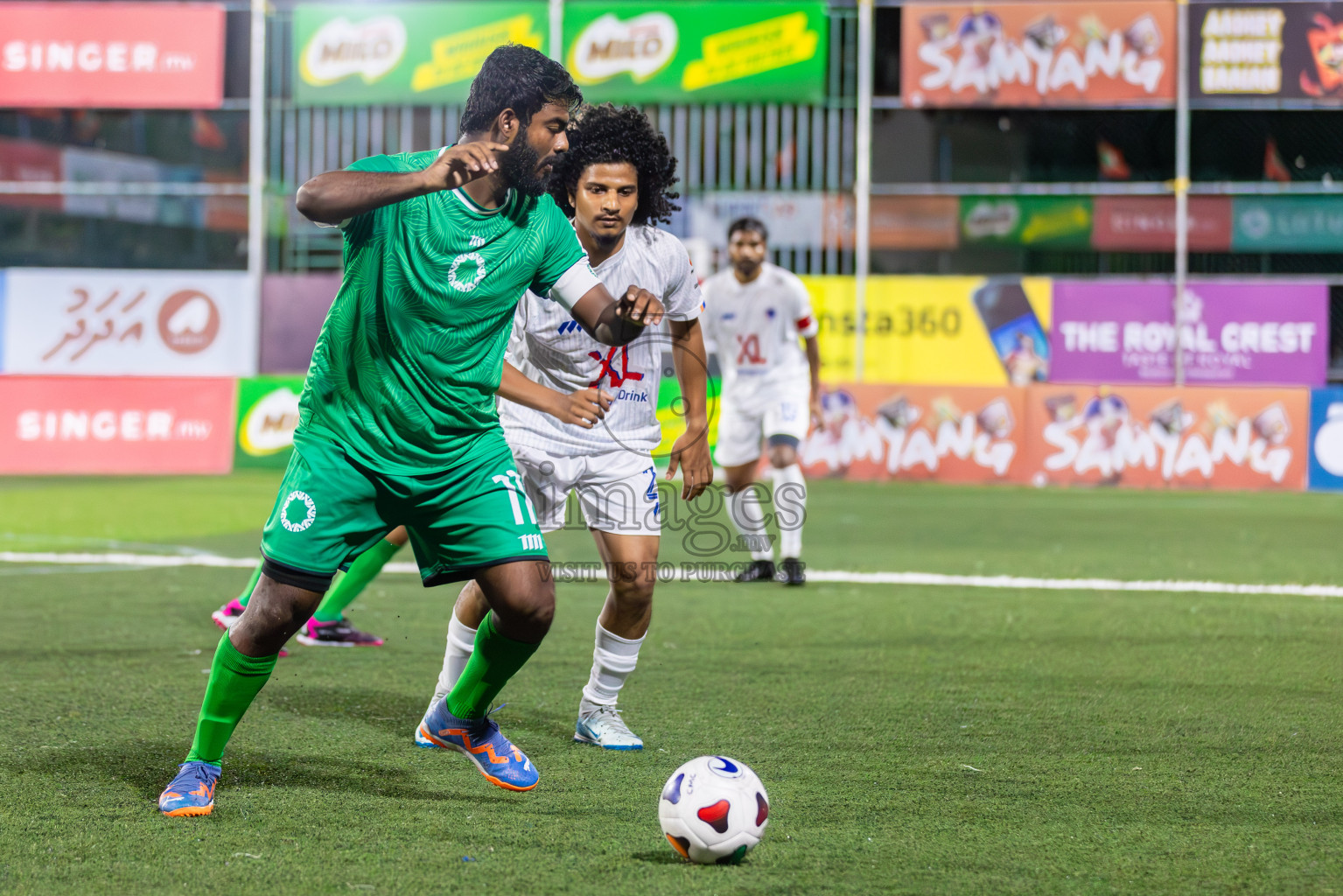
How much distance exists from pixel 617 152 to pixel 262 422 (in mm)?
13437

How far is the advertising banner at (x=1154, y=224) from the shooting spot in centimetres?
1856

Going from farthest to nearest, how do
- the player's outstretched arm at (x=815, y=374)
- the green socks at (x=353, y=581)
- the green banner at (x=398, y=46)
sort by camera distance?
the green banner at (x=398, y=46), the player's outstretched arm at (x=815, y=374), the green socks at (x=353, y=581)

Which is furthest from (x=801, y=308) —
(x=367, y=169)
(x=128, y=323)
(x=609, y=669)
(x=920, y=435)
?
(x=128, y=323)

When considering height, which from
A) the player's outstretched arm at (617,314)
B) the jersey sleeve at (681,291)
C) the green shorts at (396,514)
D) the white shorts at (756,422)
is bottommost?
the green shorts at (396,514)

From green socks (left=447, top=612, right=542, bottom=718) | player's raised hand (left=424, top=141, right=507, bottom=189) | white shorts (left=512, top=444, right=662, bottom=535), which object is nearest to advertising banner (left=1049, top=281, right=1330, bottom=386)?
white shorts (left=512, top=444, right=662, bottom=535)

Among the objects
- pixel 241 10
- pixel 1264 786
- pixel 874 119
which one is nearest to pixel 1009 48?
pixel 874 119

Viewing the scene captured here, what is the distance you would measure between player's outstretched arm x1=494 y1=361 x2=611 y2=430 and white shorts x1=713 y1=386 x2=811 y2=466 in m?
4.77

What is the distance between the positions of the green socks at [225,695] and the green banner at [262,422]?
45.0 ft

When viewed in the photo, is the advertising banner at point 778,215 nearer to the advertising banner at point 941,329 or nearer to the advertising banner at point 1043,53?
the advertising banner at point 941,329

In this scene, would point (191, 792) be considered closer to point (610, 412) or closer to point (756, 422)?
point (610, 412)

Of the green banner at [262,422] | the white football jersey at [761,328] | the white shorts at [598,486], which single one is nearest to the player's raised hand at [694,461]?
the white shorts at [598,486]

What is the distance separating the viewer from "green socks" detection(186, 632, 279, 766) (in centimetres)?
369

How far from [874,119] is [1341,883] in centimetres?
1811

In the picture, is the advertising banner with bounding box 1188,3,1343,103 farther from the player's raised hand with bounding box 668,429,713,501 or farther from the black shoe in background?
the player's raised hand with bounding box 668,429,713,501
